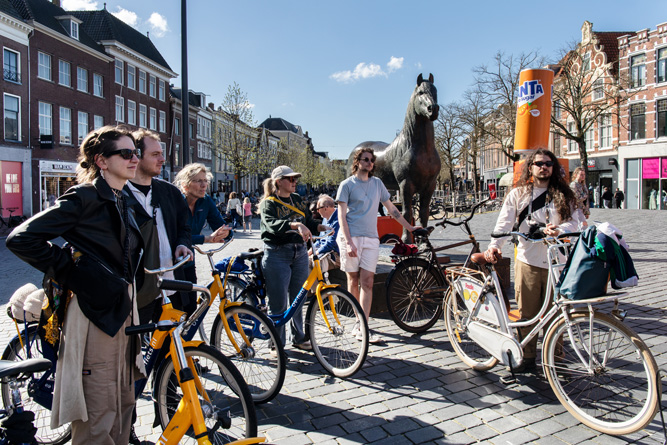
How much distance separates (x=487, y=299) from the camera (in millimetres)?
3865

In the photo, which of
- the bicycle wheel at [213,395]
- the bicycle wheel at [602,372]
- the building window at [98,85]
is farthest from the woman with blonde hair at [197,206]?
the building window at [98,85]

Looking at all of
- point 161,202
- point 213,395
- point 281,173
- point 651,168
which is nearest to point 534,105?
point 281,173

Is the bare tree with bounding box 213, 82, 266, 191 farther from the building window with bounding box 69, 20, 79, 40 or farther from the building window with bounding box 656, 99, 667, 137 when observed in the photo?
the building window with bounding box 656, 99, 667, 137

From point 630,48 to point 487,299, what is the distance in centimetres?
3621

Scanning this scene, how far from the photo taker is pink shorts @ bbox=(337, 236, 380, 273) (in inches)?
190

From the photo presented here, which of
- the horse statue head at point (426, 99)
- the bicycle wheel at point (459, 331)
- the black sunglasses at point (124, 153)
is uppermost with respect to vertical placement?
the horse statue head at point (426, 99)

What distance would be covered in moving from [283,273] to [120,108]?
36.7 meters

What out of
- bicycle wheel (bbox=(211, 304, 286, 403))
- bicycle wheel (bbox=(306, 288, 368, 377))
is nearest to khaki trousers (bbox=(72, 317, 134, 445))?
bicycle wheel (bbox=(211, 304, 286, 403))

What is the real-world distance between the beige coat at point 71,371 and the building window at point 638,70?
36.2 metres

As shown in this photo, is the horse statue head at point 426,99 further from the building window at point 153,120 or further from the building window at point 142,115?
the building window at point 153,120

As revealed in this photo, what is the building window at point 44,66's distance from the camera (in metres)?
27.9

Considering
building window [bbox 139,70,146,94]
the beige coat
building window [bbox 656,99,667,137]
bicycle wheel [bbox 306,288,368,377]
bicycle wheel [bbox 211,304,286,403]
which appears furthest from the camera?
building window [bbox 139,70,146,94]

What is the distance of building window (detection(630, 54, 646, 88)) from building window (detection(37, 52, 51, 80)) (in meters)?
35.9

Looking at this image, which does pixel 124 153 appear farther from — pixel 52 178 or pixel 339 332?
pixel 52 178
